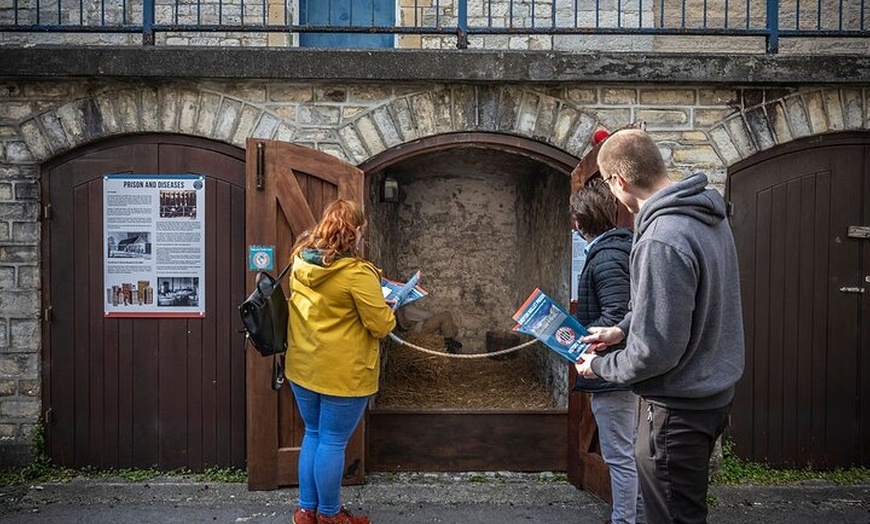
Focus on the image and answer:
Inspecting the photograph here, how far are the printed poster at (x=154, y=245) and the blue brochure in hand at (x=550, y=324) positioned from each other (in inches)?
101

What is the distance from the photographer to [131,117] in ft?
16.3

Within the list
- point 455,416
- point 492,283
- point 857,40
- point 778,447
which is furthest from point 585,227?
point 857,40

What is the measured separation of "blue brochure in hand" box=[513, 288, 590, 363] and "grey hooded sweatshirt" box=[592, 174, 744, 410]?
2.38 feet

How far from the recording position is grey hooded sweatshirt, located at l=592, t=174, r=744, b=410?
2.54 metres

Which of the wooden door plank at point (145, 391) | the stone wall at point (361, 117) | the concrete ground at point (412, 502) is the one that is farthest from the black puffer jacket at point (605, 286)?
the wooden door plank at point (145, 391)

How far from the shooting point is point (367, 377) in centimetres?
394

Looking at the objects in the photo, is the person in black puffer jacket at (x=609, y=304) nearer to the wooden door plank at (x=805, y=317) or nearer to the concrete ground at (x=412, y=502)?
the concrete ground at (x=412, y=502)

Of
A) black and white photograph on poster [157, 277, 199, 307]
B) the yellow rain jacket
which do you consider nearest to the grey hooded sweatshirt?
the yellow rain jacket

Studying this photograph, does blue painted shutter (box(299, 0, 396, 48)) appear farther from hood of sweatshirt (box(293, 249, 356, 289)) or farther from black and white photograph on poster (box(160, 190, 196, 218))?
hood of sweatshirt (box(293, 249, 356, 289))

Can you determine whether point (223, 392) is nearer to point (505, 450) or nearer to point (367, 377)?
point (367, 377)

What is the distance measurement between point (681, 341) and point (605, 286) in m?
1.06

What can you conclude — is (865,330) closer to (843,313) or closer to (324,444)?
(843,313)

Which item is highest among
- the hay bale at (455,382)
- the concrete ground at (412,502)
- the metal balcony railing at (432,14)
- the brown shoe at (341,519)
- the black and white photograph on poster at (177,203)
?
the metal balcony railing at (432,14)

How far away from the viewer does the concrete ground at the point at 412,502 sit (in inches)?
177
